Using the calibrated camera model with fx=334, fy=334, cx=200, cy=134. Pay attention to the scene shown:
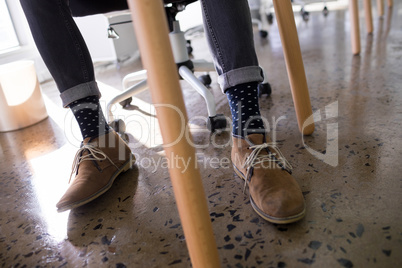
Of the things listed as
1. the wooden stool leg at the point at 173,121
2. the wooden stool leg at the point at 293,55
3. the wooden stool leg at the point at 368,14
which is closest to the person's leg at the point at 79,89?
the wooden stool leg at the point at 173,121

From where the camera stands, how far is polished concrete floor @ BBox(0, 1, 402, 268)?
55cm

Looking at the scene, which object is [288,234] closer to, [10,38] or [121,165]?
[121,165]

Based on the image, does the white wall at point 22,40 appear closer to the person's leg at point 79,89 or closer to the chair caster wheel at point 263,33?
the person's leg at point 79,89

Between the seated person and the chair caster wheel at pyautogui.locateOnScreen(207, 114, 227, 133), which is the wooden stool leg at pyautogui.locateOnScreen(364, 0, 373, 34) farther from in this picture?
the seated person

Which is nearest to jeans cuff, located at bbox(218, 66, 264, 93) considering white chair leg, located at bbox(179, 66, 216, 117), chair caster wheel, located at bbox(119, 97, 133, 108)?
white chair leg, located at bbox(179, 66, 216, 117)

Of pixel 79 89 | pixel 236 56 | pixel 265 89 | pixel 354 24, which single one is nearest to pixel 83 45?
pixel 79 89

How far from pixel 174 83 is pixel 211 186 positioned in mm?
389

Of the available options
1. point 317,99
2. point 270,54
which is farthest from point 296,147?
point 270,54

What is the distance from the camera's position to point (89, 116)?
0.83m

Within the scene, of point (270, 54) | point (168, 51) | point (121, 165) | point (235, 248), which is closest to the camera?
point (168, 51)

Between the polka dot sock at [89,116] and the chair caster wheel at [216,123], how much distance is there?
0.33 metres

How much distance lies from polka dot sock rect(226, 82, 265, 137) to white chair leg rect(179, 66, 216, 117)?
0.28 m

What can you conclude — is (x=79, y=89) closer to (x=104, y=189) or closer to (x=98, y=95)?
(x=98, y=95)

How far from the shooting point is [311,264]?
50 cm
